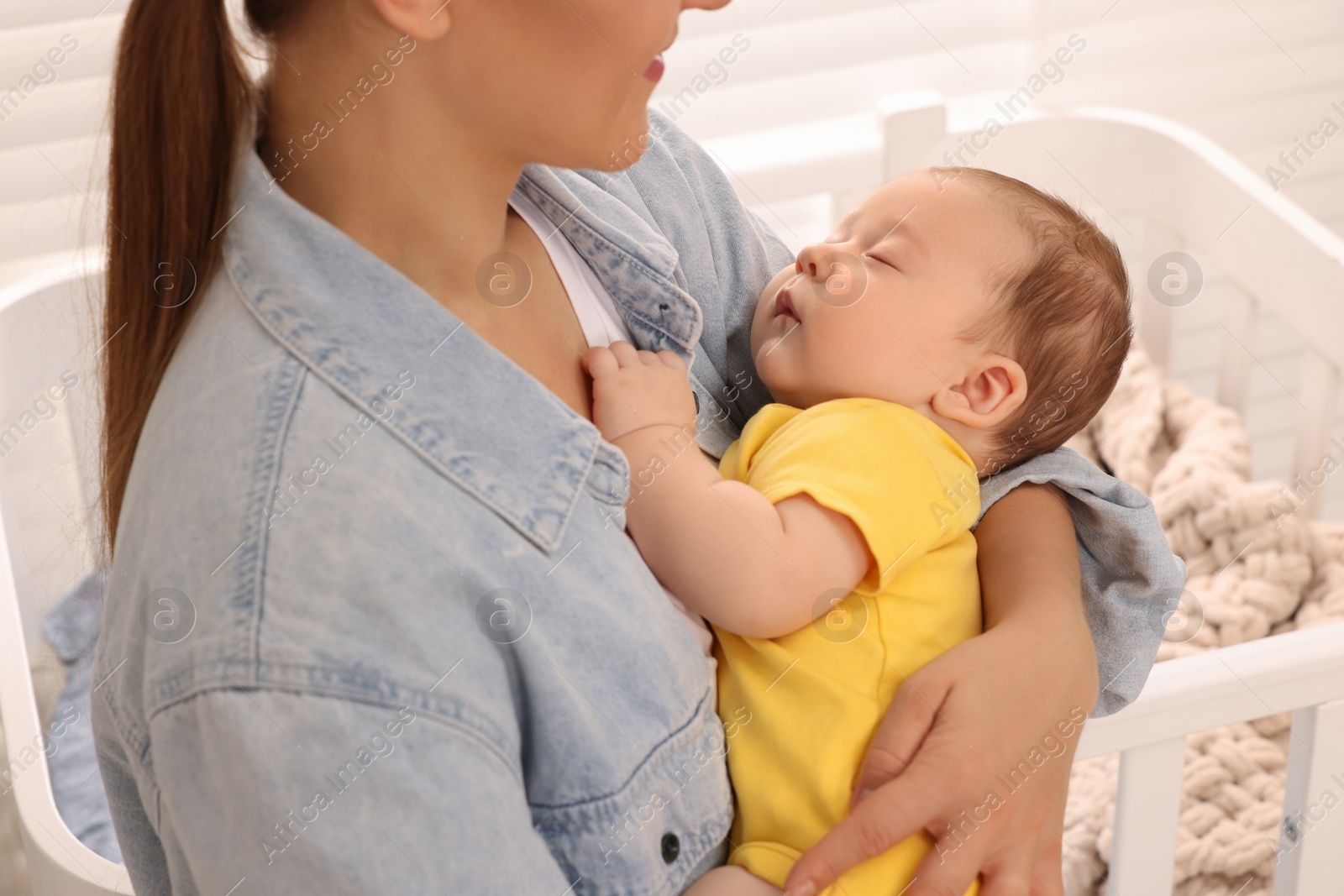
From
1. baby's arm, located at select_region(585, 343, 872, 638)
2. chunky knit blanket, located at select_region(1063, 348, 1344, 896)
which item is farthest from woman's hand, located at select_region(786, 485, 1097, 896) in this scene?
chunky knit blanket, located at select_region(1063, 348, 1344, 896)

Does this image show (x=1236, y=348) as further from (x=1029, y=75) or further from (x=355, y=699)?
(x=355, y=699)

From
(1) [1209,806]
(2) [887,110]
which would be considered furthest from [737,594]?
(2) [887,110]

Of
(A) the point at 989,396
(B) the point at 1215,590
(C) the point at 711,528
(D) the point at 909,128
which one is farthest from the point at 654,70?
(B) the point at 1215,590

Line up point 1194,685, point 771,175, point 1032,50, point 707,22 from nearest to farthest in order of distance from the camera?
point 1194,685 < point 771,175 < point 707,22 < point 1032,50

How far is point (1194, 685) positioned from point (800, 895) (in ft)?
1.40

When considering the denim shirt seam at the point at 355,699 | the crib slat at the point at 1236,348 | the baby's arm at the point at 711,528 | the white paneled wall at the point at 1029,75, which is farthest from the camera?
the white paneled wall at the point at 1029,75

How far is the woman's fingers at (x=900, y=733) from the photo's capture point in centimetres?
83

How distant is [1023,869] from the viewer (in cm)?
88

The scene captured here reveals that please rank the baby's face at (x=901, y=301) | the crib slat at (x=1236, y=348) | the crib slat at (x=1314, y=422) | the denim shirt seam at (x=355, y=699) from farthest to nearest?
1. the crib slat at (x=1236, y=348)
2. the crib slat at (x=1314, y=422)
3. the baby's face at (x=901, y=301)
4. the denim shirt seam at (x=355, y=699)

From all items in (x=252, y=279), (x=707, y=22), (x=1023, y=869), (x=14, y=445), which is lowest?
(x=14, y=445)

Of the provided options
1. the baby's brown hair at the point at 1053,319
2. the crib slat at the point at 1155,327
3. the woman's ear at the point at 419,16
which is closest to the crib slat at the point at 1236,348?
the crib slat at the point at 1155,327

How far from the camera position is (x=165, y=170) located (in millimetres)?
736

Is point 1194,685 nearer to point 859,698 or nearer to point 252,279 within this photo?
point 859,698

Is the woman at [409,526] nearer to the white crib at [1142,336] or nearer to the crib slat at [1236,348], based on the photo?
the white crib at [1142,336]
